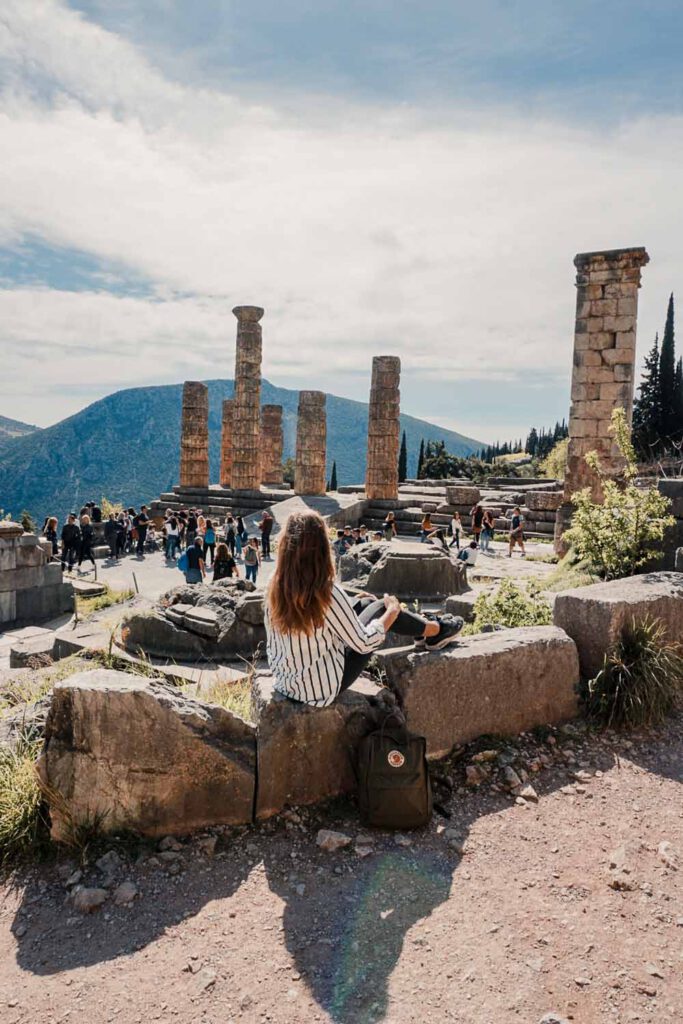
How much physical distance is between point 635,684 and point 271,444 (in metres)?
31.8

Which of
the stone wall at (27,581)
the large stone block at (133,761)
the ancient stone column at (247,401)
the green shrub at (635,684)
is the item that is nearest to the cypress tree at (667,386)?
the ancient stone column at (247,401)

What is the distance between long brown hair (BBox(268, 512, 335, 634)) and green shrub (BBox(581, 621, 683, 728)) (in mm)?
2132

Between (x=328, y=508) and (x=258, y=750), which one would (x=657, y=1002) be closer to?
(x=258, y=750)

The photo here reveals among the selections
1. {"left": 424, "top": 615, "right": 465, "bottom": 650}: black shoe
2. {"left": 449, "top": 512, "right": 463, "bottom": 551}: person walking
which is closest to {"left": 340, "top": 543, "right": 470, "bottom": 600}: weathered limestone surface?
{"left": 424, "top": 615, "right": 465, "bottom": 650}: black shoe

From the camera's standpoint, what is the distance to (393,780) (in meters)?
3.33

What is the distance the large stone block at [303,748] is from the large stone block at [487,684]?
388 mm

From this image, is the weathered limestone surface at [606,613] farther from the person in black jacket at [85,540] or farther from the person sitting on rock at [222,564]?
the person in black jacket at [85,540]

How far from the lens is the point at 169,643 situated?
24.8ft

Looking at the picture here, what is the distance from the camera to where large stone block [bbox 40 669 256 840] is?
3.21 meters

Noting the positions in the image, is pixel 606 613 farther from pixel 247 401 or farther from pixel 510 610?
pixel 247 401

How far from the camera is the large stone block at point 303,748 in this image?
3.49m

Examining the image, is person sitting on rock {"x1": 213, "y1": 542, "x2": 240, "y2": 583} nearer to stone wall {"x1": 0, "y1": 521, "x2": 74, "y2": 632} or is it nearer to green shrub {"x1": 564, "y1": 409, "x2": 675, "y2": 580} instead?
stone wall {"x1": 0, "y1": 521, "x2": 74, "y2": 632}

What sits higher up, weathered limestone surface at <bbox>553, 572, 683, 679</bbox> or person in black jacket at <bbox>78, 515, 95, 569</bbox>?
weathered limestone surface at <bbox>553, 572, 683, 679</bbox>

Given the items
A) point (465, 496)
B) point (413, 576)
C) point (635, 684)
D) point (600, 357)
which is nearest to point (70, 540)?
point (413, 576)
